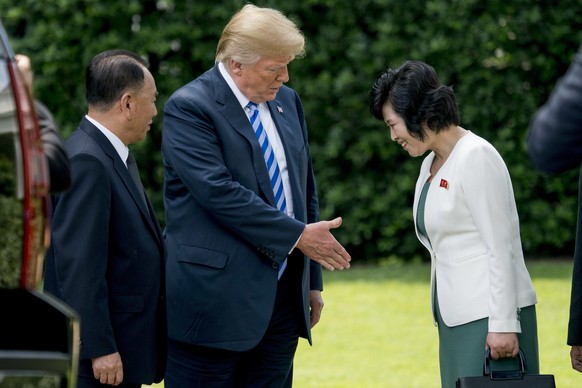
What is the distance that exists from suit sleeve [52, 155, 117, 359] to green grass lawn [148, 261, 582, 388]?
3.14 metres

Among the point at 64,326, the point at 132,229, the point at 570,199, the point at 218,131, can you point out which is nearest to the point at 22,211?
the point at 64,326

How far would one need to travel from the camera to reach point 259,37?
4617 millimetres

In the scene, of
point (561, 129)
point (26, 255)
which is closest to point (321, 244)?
point (561, 129)

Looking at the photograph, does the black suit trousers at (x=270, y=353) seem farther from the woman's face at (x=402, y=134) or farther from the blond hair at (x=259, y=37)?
the blond hair at (x=259, y=37)

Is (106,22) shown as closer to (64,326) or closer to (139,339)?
(139,339)

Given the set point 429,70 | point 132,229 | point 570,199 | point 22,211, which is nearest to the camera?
point 22,211

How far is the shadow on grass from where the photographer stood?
34.1 ft

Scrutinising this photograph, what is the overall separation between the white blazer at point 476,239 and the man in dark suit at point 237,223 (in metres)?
0.45

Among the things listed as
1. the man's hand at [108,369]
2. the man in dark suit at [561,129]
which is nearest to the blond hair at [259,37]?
the man's hand at [108,369]

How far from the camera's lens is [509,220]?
167 inches

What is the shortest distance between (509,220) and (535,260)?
7.16 meters

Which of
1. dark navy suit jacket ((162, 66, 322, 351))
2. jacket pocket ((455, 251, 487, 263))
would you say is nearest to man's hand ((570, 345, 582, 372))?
jacket pocket ((455, 251, 487, 263))

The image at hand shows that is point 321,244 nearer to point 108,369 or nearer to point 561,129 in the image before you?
point 108,369

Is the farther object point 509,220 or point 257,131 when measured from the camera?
point 257,131
